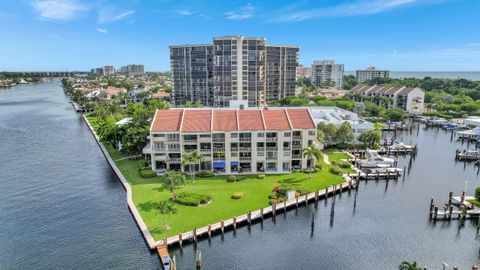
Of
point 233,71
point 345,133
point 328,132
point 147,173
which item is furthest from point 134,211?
point 233,71

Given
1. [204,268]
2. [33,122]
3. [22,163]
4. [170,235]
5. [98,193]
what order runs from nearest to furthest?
1. [204,268]
2. [170,235]
3. [98,193]
4. [22,163]
5. [33,122]

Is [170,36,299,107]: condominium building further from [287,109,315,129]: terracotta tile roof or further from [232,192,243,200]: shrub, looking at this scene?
[232,192,243,200]: shrub

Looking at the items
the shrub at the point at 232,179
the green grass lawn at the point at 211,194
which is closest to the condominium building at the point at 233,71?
the green grass lawn at the point at 211,194

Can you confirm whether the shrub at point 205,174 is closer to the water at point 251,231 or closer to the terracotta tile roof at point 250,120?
the terracotta tile roof at point 250,120

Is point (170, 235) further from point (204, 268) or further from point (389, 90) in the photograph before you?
point (389, 90)

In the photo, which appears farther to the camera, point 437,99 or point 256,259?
point 437,99

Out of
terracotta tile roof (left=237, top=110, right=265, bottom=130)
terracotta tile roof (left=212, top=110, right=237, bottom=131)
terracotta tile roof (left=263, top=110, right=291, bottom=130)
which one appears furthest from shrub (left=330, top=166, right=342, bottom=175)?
terracotta tile roof (left=212, top=110, right=237, bottom=131)

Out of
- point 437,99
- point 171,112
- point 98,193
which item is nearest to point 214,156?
point 171,112
